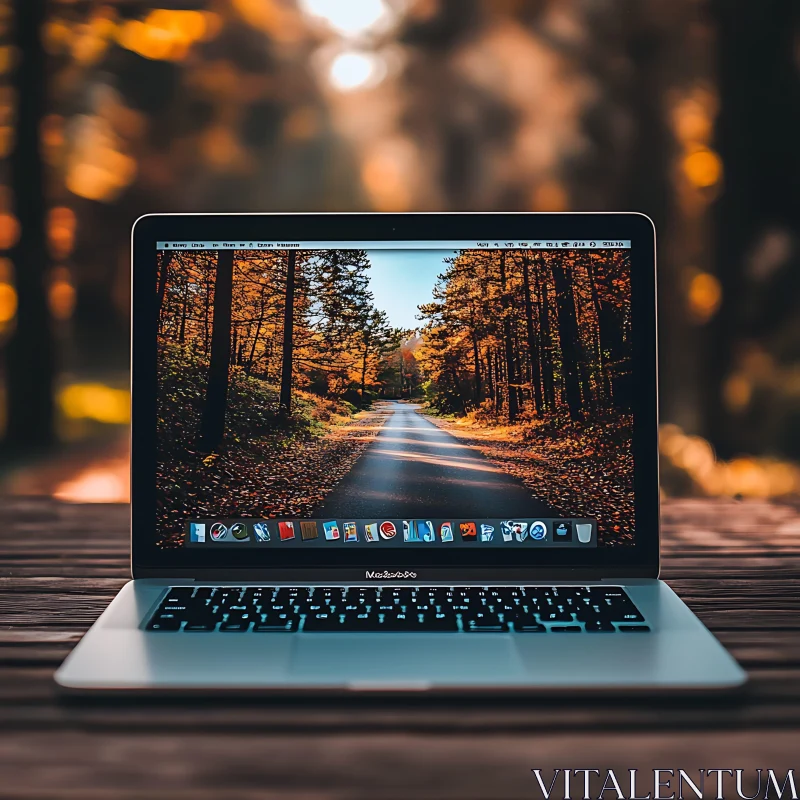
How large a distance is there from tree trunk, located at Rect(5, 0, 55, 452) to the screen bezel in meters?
3.48

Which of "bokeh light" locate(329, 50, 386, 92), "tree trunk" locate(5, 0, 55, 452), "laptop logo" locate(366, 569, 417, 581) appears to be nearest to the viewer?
"laptop logo" locate(366, 569, 417, 581)

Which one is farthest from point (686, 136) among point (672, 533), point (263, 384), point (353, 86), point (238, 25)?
point (263, 384)

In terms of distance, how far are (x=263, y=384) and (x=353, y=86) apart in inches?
143

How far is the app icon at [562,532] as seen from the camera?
39.5 inches

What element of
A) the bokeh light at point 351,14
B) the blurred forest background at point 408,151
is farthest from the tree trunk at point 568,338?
the bokeh light at point 351,14

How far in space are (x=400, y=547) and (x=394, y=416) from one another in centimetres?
23

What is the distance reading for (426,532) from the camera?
101cm

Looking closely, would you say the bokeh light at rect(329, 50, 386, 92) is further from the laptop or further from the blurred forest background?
the laptop

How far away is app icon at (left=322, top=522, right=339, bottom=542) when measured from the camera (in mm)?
1014

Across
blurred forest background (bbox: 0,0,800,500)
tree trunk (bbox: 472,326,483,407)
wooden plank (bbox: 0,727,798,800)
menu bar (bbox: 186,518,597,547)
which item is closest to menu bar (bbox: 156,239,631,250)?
tree trunk (bbox: 472,326,483,407)

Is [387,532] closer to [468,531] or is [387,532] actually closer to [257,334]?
[468,531]

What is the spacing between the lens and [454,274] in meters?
1.07

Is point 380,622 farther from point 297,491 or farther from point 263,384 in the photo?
point 263,384

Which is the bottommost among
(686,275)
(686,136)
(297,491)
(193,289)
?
(297,491)
